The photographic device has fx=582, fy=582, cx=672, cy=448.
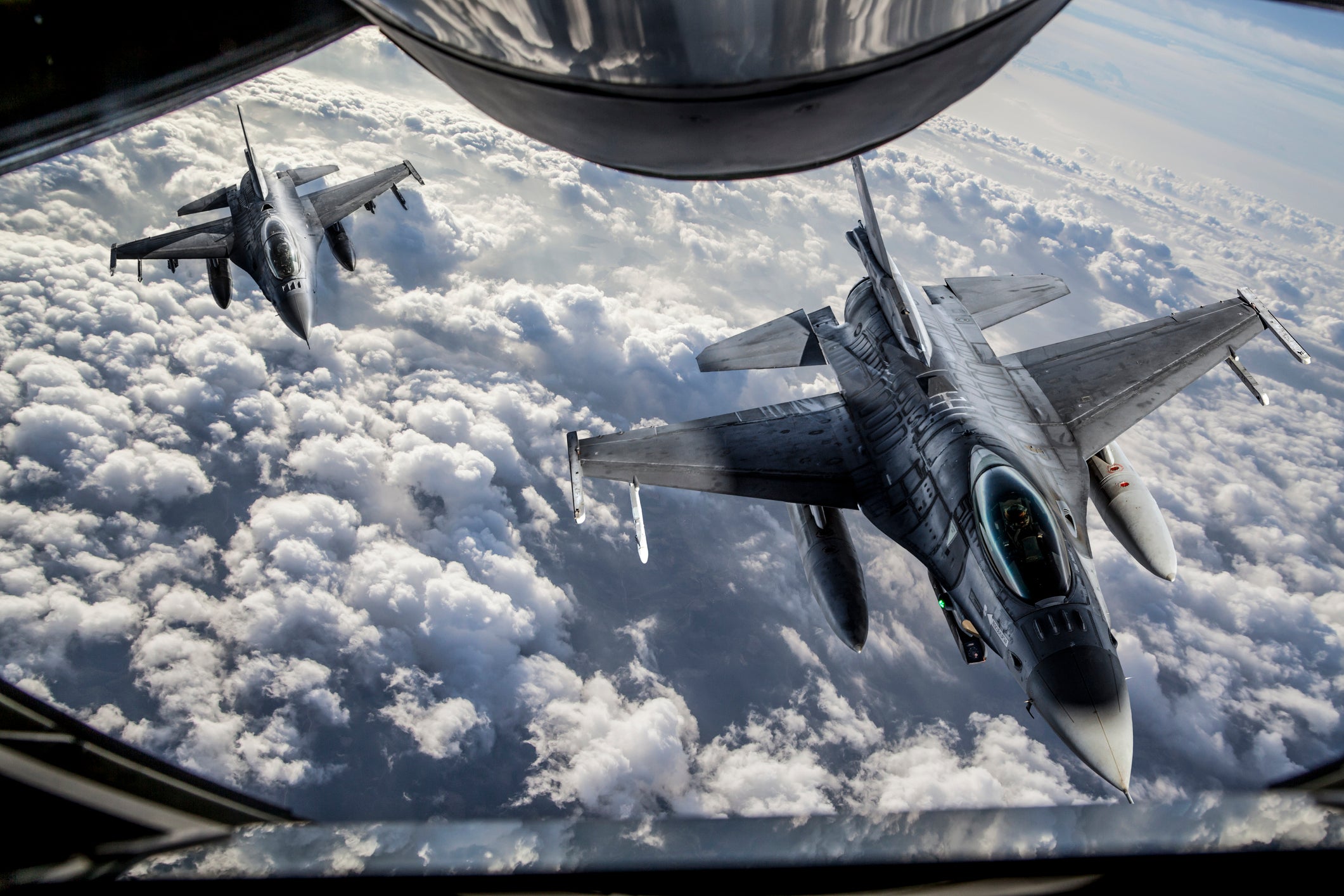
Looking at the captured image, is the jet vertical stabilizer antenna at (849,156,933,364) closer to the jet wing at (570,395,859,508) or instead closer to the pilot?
the jet wing at (570,395,859,508)

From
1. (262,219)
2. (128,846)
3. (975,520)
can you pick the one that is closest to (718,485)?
(975,520)

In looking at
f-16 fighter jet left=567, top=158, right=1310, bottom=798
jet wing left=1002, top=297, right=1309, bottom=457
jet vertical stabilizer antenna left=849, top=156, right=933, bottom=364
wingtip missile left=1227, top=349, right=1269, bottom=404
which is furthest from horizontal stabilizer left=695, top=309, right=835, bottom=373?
wingtip missile left=1227, top=349, right=1269, bottom=404

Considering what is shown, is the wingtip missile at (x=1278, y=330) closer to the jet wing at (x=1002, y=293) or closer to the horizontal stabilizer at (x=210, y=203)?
the jet wing at (x=1002, y=293)

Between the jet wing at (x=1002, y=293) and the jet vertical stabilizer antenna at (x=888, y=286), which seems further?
the jet wing at (x=1002, y=293)

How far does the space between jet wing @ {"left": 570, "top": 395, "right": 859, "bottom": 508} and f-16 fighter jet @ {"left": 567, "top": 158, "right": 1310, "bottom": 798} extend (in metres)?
0.02

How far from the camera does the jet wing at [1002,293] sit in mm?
8195

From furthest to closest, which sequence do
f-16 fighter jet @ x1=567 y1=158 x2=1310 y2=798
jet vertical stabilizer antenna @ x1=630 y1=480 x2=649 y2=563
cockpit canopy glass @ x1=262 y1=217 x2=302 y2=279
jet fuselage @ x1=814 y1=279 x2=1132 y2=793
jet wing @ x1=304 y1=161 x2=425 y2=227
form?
jet wing @ x1=304 y1=161 x2=425 y2=227 < cockpit canopy glass @ x1=262 y1=217 x2=302 y2=279 < jet vertical stabilizer antenna @ x1=630 y1=480 x2=649 y2=563 < f-16 fighter jet @ x1=567 y1=158 x2=1310 y2=798 < jet fuselage @ x1=814 y1=279 x2=1132 y2=793

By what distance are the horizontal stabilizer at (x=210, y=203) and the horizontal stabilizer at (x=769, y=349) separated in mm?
7807

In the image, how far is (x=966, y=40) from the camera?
0.55 meters

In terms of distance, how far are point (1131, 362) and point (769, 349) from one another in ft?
13.9

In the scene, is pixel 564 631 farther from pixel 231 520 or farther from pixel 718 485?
pixel 718 485

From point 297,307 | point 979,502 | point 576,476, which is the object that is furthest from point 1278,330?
point 297,307

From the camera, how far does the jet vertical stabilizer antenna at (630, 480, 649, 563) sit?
4891mm

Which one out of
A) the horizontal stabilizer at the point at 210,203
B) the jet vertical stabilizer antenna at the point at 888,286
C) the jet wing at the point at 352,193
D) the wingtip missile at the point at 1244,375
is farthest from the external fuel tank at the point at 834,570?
the horizontal stabilizer at the point at 210,203
